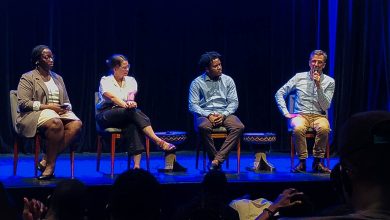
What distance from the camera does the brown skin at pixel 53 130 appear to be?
185 inches

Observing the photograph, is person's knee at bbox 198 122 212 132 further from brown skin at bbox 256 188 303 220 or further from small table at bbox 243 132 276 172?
brown skin at bbox 256 188 303 220

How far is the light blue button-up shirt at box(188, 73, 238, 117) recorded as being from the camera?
5621mm

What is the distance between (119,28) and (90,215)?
3.61 metres

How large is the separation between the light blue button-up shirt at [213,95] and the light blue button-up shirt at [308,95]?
47 cm

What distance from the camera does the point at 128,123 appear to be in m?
5.18

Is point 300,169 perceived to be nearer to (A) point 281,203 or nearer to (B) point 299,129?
(B) point 299,129

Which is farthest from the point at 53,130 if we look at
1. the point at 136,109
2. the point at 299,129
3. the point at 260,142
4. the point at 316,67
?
the point at 316,67

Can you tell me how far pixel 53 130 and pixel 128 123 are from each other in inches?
29.2

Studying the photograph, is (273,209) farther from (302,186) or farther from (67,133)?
(67,133)

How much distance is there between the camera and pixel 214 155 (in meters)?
5.34

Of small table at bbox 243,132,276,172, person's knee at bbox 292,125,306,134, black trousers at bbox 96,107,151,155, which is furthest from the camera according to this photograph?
small table at bbox 243,132,276,172

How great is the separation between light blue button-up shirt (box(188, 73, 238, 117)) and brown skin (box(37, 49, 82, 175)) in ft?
4.14

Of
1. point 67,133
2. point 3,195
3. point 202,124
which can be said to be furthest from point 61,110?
point 3,195

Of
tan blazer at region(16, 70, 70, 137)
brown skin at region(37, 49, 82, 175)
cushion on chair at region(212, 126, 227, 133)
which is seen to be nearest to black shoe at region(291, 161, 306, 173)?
cushion on chair at region(212, 126, 227, 133)
